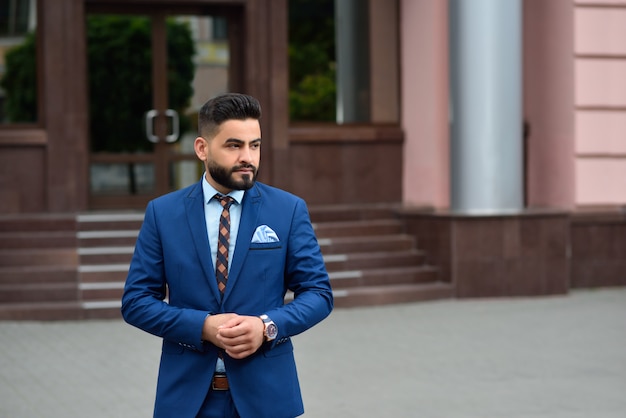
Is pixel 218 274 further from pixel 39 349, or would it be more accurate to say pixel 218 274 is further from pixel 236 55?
pixel 236 55

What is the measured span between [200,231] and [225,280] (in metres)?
0.17

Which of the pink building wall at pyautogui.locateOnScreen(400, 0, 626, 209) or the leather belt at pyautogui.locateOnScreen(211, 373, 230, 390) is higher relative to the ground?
the pink building wall at pyautogui.locateOnScreen(400, 0, 626, 209)

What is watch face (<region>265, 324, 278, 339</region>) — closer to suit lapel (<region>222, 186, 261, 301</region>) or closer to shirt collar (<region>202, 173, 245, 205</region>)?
suit lapel (<region>222, 186, 261, 301</region>)

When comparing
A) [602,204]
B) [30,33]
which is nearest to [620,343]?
[602,204]

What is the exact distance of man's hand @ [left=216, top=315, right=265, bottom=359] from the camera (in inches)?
120

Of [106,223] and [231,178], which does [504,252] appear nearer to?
[106,223]

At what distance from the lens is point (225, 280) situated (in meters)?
3.23

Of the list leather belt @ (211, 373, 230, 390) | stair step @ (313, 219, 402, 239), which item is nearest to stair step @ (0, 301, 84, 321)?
stair step @ (313, 219, 402, 239)

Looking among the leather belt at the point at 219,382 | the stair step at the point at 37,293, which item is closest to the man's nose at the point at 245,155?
the leather belt at the point at 219,382

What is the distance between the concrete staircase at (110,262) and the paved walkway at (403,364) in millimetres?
296

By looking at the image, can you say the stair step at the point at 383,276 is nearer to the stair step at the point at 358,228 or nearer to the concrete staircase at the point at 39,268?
the stair step at the point at 358,228

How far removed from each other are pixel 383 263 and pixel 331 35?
344 cm

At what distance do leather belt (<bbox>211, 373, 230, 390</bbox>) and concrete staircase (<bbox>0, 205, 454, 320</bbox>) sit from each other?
752 centimetres

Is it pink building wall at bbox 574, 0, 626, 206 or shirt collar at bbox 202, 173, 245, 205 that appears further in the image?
pink building wall at bbox 574, 0, 626, 206
